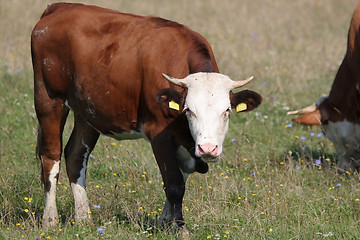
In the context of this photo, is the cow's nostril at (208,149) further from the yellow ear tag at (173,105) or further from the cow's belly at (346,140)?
the cow's belly at (346,140)

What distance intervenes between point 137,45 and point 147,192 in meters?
1.70

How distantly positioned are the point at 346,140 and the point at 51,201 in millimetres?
4146

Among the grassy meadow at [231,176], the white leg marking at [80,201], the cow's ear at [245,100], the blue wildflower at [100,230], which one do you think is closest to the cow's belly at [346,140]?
the grassy meadow at [231,176]

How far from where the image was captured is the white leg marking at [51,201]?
6.52 m

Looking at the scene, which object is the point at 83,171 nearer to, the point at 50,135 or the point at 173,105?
the point at 50,135

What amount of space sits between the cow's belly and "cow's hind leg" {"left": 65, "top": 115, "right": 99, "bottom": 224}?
343 centimetres

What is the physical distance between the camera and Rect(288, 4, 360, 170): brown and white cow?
8727 mm

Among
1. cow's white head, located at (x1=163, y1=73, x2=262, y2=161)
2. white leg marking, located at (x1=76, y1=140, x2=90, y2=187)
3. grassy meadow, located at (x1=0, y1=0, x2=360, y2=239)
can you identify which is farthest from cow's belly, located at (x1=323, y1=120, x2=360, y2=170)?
white leg marking, located at (x1=76, y1=140, x2=90, y2=187)

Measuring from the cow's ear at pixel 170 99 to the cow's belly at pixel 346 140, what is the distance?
366cm

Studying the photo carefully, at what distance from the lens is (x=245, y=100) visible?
574 cm

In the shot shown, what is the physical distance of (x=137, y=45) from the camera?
632 centimetres

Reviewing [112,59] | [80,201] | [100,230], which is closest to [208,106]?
[112,59]

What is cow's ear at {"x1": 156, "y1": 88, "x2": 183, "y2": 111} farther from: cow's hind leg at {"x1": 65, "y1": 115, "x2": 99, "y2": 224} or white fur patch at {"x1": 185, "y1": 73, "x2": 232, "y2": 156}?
cow's hind leg at {"x1": 65, "y1": 115, "x2": 99, "y2": 224}

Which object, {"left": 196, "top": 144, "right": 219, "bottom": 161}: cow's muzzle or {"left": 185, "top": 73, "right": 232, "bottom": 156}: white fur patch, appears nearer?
{"left": 196, "top": 144, "right": 219, "bottom": 161}: cow's muzzle
